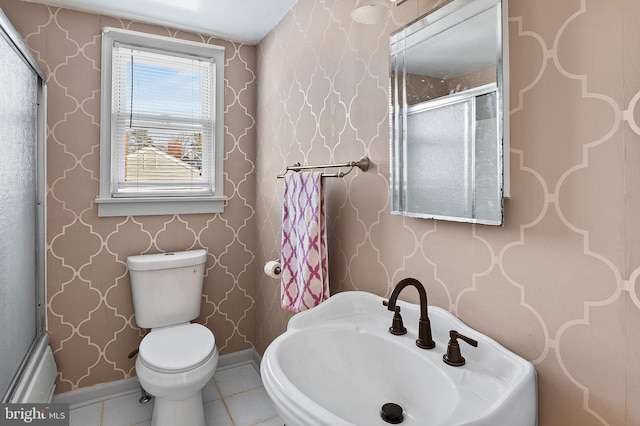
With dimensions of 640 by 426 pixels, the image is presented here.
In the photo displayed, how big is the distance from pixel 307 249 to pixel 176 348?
92 cm

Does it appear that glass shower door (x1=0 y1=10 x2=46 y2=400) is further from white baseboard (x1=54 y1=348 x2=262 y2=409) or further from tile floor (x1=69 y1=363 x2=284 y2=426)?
tile floor (x1=69 y1=363 x2=284 y2=426)

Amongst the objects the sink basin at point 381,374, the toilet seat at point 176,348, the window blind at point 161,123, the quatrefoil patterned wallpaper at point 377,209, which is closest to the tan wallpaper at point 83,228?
the quatrefoil patterned wallpaper at point 377,209

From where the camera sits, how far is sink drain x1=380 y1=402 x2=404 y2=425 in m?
0.95

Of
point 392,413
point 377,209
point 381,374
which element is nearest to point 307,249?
point 377,209

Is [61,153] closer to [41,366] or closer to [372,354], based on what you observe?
[41,366]

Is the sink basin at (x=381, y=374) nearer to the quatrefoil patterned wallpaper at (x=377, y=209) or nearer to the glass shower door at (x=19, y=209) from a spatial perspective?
the quatrefoil patterned wallpaper at (x=377, y=209)

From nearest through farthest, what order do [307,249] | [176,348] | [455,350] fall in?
[455,350], [307,249], [176,348]

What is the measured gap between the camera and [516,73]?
867mm

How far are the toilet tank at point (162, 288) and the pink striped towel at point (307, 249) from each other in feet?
2.69

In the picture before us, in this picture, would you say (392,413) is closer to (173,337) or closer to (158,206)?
(173,337)

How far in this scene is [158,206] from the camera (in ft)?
7.49

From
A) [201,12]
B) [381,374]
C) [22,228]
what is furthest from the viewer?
[201,12]

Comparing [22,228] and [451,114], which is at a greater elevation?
[451,114]

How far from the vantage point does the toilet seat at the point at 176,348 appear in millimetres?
1684
